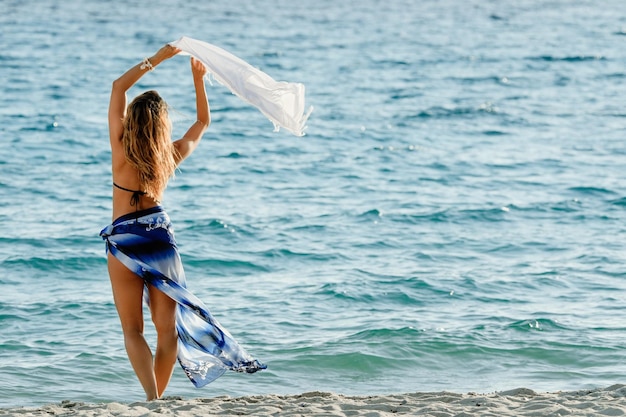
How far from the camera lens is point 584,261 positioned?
36.0 feet

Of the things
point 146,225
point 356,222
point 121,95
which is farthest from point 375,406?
point 356,222

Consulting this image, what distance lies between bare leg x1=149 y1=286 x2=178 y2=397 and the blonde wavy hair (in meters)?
0.63

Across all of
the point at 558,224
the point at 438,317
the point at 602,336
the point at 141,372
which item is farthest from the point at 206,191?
the point at 141,372

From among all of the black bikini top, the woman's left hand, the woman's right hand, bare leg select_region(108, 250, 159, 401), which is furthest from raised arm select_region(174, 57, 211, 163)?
bare leg select_region(108, 250, 159, 401)

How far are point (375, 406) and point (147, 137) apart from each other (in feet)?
6.82

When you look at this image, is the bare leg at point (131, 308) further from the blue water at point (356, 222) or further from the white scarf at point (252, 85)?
the blue water at point (356, 222)

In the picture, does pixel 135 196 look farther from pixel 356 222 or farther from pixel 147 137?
pixel 356 222

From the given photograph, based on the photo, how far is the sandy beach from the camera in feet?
18.9

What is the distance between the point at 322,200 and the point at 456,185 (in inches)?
81.6

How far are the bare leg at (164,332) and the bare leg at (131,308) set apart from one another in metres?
0.08

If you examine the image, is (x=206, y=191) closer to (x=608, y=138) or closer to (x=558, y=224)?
(x=558, y=224)

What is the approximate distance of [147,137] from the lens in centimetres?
530

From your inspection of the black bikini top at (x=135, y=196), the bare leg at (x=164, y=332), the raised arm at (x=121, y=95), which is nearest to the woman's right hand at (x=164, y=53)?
the raised arm at (x=121, y=95)

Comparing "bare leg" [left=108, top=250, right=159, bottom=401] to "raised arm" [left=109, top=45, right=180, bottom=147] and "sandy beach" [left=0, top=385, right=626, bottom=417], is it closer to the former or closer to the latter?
"sandy beach" [left=0, top=385, right=626, bottom=417]
